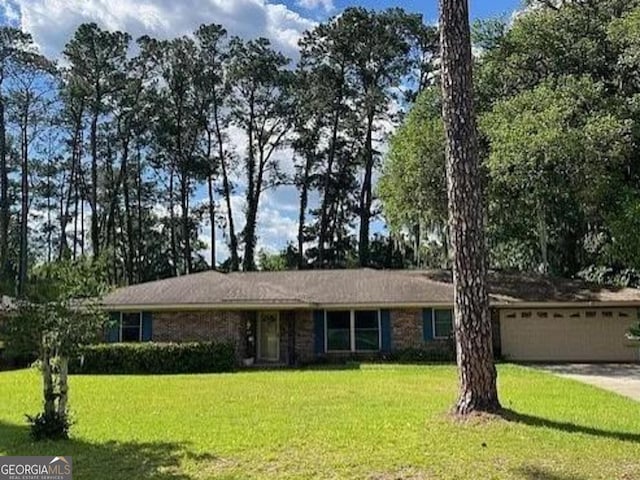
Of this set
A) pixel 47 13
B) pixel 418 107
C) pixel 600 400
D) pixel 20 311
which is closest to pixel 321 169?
pixel 418 107

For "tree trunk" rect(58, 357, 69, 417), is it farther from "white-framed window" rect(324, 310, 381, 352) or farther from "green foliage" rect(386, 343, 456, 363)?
"green foliage" rect(386, 343, 456, 363)

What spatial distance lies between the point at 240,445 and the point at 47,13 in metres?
23.5

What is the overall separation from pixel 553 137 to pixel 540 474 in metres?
13.6

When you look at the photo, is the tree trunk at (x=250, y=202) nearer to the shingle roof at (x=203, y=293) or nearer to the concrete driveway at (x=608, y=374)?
the shingle roof at (x=203, y=293)

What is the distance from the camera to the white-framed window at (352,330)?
2134 centimetres

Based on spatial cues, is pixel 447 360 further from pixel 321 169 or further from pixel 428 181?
pixel 321 169

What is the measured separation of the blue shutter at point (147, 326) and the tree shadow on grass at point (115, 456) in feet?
39.4

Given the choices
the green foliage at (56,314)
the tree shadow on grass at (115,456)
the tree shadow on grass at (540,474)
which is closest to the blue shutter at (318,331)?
the green foliage at (56,314)

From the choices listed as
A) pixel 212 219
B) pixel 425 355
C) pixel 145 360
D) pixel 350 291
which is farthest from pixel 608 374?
pixel 212 219

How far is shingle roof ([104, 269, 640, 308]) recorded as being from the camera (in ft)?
66.6

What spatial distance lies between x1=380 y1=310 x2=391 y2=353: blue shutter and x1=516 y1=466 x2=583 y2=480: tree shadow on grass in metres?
14.7

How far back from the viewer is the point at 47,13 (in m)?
25.8

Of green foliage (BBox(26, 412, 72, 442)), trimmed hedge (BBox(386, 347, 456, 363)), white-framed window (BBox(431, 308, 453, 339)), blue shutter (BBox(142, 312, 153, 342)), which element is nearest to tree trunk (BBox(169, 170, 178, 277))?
blue shutter (BBox(142, 312, 153, 342))

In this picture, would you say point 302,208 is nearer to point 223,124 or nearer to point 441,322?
point 223,124
